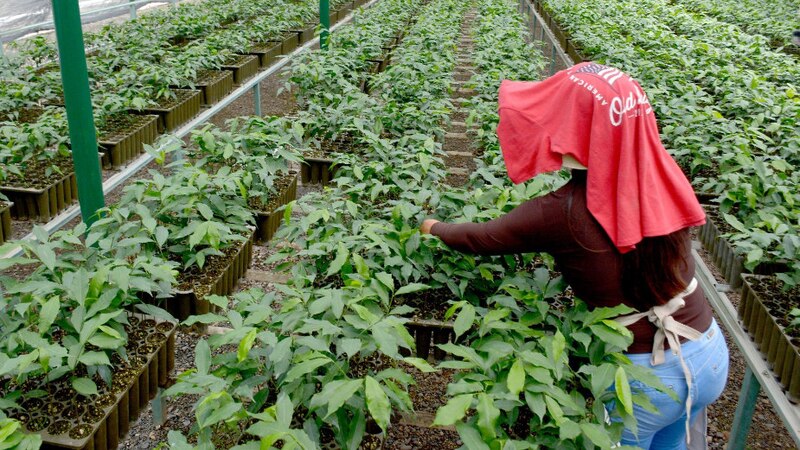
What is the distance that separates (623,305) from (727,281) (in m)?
1.80

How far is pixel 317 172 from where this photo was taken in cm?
420

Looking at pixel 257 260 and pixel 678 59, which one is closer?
pixel 257 260

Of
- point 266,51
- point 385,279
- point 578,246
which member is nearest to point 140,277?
point 385,279

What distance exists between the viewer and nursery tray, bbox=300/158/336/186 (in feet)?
13.6

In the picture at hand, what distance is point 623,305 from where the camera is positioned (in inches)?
68.2

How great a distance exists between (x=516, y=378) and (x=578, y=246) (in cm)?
37

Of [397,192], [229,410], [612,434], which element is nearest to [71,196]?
[397,192]

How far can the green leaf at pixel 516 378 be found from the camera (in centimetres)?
159

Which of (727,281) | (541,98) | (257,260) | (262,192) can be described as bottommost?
(257,260)

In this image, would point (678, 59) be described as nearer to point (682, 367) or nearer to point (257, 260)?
point (257, 260)

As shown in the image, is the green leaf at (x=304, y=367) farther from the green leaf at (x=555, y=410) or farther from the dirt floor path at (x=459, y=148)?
the dirt floor path at (x=459, y=148)

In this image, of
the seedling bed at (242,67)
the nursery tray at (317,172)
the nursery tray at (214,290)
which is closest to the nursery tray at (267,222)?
the nursery tray at (214,290)

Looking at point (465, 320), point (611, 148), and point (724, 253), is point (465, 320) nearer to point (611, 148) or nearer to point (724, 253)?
point (611, 148)

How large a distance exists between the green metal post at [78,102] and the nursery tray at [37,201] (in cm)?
44
